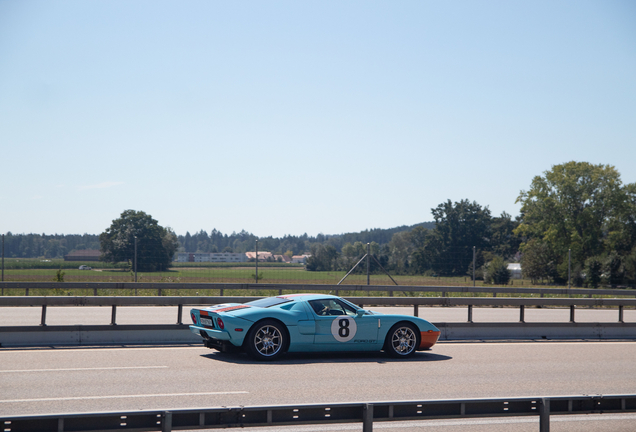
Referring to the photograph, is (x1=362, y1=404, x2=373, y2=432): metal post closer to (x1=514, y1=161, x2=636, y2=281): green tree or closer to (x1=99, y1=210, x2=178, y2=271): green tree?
(x1=99, y1=210, x2=178, y2=271): green tree

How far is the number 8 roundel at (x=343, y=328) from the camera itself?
1120 cm

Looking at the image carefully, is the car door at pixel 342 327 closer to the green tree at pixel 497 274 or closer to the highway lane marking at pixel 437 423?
the highway lane marking at pixel 437 423

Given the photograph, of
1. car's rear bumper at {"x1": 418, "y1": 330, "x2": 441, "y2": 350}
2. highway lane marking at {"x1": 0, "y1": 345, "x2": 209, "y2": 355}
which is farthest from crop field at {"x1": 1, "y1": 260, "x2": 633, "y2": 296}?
highway lane marking at {"x1": 0, "y1": 345, "x2": 209, "y2": 355}

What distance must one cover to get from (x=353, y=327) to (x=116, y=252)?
15.7m

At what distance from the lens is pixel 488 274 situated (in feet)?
129

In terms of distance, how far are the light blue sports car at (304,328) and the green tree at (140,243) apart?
13364mm

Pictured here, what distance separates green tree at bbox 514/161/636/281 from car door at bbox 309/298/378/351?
57.8 meters

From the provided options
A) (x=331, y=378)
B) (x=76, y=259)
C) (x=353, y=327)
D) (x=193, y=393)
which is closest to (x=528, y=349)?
(x=353, y=327)

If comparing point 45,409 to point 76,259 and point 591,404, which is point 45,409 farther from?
point 76,259

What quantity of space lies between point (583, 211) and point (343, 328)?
61.6 meters

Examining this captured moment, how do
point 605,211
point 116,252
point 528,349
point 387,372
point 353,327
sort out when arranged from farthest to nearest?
point 605,211 < point 116,252 < point 528,349 < point 353,327 < point 387,372

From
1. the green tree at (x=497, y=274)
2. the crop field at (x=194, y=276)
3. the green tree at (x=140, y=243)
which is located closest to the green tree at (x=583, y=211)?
the green tree at (x=497, y=274)

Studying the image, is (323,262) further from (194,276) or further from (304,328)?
(304,328)

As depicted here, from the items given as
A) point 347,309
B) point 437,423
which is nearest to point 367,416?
point 437,423
